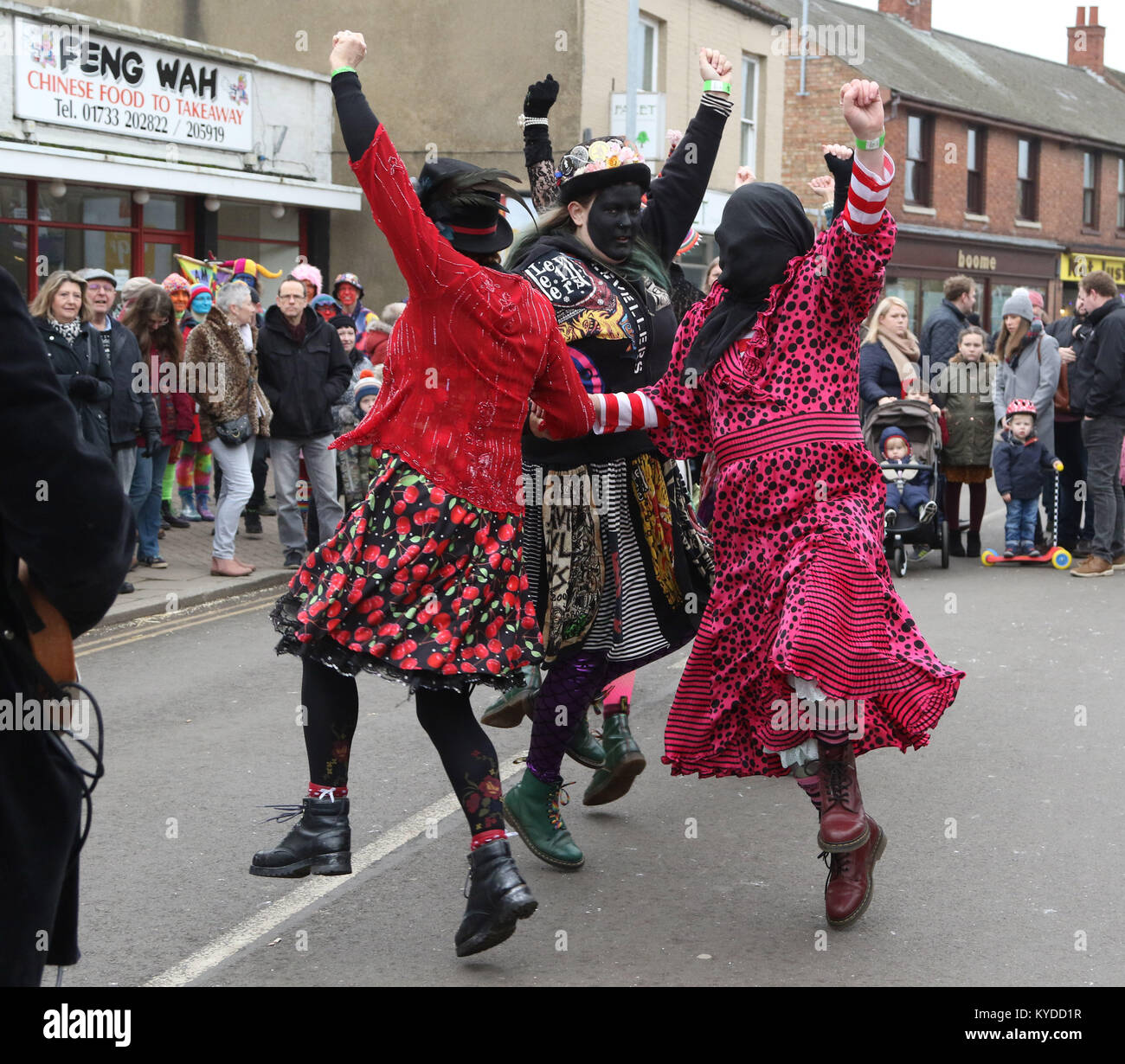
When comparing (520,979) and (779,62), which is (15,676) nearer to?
(520,979)

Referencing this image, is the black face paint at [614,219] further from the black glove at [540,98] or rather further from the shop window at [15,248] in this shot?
the shop window at [15,248]

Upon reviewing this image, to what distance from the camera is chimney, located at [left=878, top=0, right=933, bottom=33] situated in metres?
39.8

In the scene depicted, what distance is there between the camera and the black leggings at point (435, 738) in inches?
154

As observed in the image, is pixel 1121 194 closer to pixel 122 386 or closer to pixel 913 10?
pixel 913 10

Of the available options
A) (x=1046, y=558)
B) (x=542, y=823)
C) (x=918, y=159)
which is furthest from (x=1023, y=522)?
(x=918, y=159)

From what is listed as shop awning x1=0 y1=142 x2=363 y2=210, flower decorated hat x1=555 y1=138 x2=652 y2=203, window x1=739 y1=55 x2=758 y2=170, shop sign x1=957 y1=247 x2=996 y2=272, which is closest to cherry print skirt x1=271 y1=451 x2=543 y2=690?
flower decorated hat x1=555 y1=138 x2=652 y2=203

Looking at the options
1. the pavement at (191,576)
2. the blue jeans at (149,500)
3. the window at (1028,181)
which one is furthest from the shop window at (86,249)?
the window at (1028,181)

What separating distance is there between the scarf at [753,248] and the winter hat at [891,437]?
7570 millimetres

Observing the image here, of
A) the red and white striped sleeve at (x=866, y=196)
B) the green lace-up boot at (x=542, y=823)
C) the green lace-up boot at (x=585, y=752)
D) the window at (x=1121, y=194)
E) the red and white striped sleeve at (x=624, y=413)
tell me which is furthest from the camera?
the window at (x=1121, y=194)

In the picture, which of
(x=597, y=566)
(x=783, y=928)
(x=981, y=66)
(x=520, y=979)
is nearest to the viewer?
(x=520, y=979)

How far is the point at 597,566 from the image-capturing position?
4.84m

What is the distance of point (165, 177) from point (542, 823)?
14382mm
